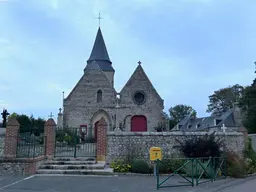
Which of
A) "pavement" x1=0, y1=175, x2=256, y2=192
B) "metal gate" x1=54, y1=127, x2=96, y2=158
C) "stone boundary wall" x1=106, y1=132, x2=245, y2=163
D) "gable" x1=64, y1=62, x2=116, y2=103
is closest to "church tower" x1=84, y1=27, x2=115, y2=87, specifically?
"gable" x1=64, y1=62, x2=116, y2=103

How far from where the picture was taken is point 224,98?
5462cm

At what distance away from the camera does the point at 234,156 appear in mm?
12797

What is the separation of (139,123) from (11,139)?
653 inches

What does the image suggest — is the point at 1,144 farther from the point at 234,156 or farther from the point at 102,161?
the point at 234,156

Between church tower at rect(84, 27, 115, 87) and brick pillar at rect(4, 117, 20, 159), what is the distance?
22857mm

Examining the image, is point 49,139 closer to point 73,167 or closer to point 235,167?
point 73,167

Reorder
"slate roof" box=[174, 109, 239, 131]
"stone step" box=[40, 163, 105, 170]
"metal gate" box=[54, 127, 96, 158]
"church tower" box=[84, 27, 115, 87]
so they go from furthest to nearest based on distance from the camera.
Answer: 1. "slate roof" box=[174, 109, 239, 131]
2. "church tower" box=[84, 27, 115, 87]
3. "metal gate" box=[54, 127, 96, 158]
4. "stone step" box=[40, 163, 105, 170]

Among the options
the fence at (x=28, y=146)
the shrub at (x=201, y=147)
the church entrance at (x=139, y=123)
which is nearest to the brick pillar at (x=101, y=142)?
the fence at (x=28, y=146)

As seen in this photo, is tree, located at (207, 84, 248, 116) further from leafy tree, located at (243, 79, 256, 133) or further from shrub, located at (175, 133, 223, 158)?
shrub, located at (175, 133, 223, 158)

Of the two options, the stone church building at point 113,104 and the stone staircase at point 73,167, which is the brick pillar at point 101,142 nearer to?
the stone staircase at point 73,167

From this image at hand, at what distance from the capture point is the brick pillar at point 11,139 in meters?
12.1

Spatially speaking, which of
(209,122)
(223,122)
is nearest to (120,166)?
(223,122)

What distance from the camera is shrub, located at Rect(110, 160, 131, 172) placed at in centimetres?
1209

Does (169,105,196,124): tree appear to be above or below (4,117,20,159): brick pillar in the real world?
above
